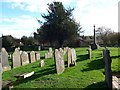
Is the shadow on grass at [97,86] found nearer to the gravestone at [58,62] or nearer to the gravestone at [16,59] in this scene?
the gravestone at [58,62]

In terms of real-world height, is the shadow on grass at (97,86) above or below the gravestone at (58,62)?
below

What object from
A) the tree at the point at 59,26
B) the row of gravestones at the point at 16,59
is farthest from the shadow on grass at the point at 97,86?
the tree at the point at 59,26

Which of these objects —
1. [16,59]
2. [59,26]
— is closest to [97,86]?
[16,59]

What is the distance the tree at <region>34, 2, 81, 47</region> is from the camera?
3325 cm

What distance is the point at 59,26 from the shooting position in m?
32.8

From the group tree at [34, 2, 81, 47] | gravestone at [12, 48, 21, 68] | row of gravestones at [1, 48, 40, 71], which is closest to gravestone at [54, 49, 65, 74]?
row of gravestones at [1, 48, 40, 71]

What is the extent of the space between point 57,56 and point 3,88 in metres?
3.39

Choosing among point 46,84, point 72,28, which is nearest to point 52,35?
point 72,28

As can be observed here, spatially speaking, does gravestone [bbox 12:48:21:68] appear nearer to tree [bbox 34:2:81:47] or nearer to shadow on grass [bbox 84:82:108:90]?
shadow on grass [bbox 84:82:108:90]

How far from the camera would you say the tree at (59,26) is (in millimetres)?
33250

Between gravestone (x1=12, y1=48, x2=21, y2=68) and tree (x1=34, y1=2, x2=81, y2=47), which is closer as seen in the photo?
gravestone (x1=12, y1=48, x2=21, y2=68)

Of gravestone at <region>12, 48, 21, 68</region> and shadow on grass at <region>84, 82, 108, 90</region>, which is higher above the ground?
gravestone at <region>12, 48, 21, 68</region>

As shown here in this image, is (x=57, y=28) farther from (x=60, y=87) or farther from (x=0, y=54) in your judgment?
(x=60, y=87)

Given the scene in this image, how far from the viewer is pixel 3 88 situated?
21.2 feet
